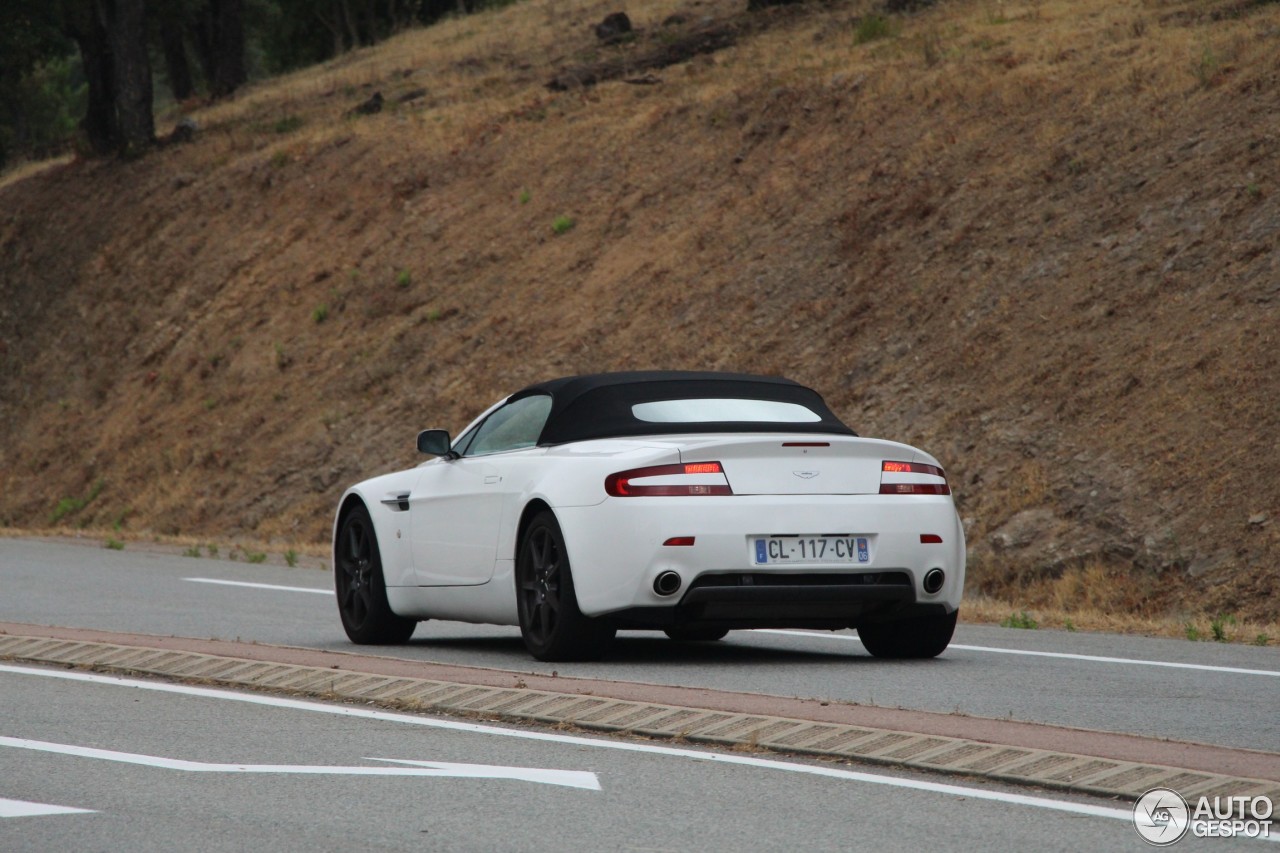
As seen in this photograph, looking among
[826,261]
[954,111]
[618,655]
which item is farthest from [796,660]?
[954,111]

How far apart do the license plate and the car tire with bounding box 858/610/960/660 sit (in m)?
0.75

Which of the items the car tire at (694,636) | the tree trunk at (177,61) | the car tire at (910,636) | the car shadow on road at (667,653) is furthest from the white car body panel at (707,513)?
the tree trunk at (177,61)

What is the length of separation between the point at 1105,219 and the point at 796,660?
40.0 ft

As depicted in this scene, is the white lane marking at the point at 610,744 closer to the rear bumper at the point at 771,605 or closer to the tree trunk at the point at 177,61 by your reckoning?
the rear bumper at the point at 771,605

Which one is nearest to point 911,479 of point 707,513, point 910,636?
point 910,636

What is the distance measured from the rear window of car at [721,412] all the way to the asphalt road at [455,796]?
2.94 metres

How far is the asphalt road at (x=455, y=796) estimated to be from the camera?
561 cm

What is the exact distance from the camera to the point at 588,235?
97.3 ft

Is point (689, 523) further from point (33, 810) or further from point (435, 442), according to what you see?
point (33, 810)

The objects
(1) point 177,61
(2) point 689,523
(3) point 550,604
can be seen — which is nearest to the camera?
(2) point 689,523

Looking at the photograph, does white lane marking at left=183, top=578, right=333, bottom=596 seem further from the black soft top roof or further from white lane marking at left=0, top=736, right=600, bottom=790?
Result: white lane marking at left=0, top=736, right=600, bottom=790

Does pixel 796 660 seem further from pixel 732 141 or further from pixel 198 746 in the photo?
pixel 732 141

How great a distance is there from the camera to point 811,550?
9.60 meters

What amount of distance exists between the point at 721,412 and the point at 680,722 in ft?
10.5
